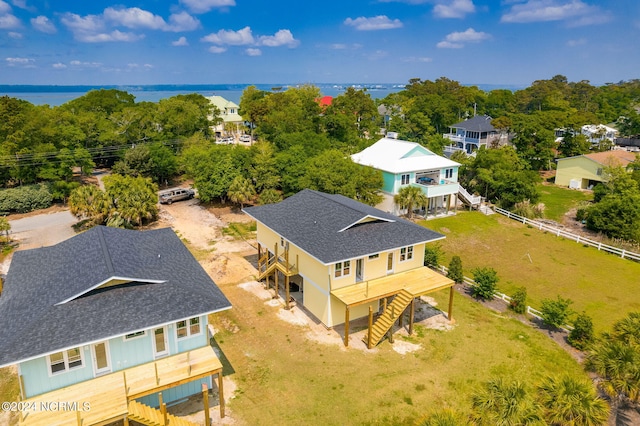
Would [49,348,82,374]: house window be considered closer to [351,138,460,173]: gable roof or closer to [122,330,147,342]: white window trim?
[122,330,147,342]: white window trim

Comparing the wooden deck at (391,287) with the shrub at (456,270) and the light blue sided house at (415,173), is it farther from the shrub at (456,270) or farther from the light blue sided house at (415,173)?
the light blue sided house at (415,173)

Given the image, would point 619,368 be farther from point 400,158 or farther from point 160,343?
point 400,158

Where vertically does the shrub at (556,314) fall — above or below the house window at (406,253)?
below

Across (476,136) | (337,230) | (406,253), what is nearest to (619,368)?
(406,253)

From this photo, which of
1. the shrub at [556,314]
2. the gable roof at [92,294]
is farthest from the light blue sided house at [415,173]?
the gable roof at [92,294]

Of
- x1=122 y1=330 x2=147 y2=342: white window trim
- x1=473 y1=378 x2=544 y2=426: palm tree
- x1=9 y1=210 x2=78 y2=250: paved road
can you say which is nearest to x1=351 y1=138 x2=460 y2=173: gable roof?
x1=9 y1=210 x2=78 y2=250: paved road

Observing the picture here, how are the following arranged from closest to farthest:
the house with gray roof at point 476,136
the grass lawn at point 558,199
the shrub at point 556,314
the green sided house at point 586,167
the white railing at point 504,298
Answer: the shrub at point 556,314 < the white railing at point 504,298 < the grass lawn at point 558,199 < the green sided house at point 586,167 < the house with gray roof at point 476,136
